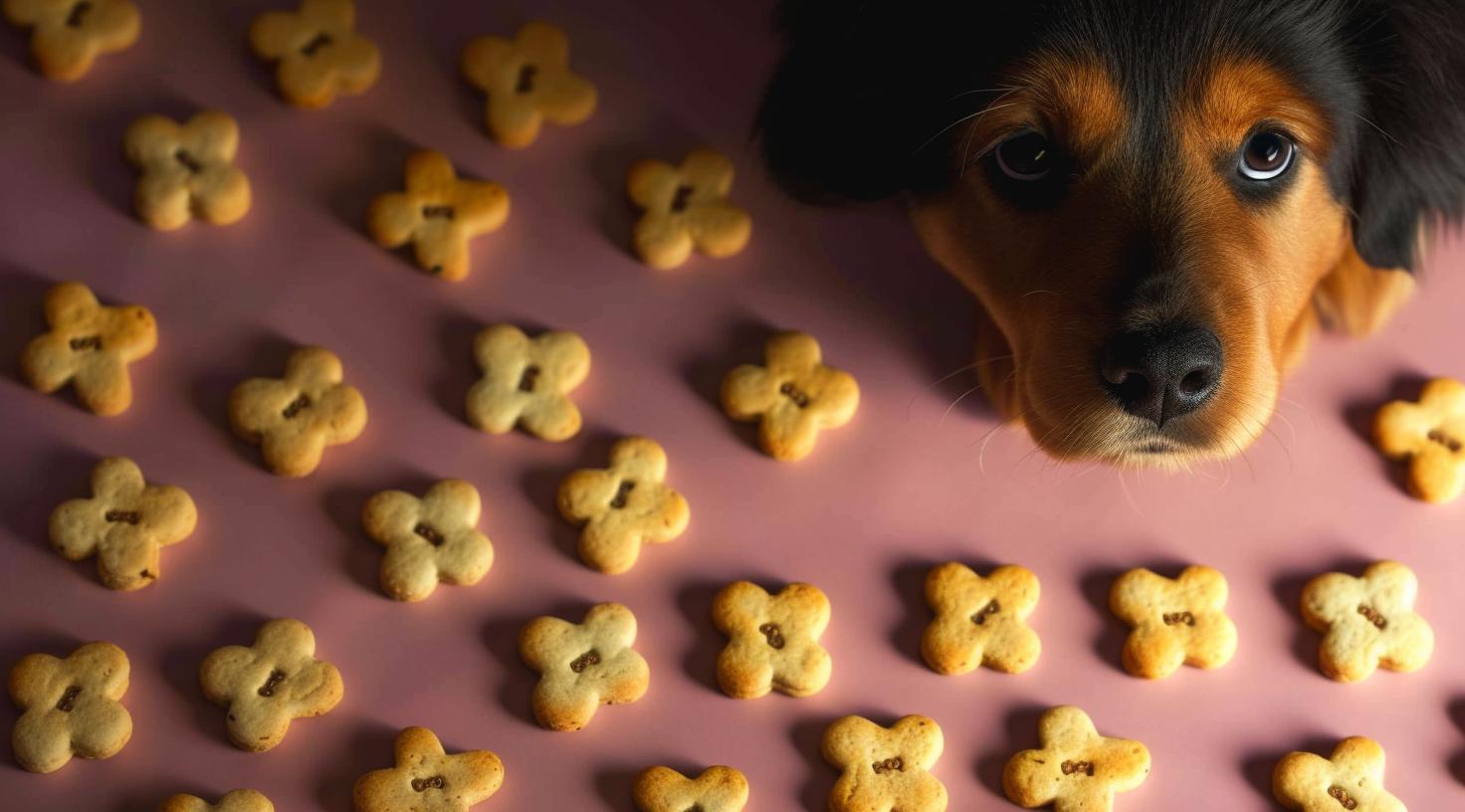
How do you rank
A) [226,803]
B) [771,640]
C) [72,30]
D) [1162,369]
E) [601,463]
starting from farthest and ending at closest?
1. [72,30]
2. [601,463]
3. [771,640]
4. [226,803]
5. [1162,369]

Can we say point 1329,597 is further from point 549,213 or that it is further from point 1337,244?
point 549,213

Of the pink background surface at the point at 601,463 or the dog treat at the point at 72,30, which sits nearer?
the pink background surface at the point at 601,463

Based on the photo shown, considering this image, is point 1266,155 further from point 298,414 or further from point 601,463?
point 298,414

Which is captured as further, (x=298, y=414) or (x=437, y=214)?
(x=437, y=214)

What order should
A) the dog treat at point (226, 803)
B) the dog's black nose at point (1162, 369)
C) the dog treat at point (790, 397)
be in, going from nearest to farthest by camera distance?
the dog's black nose at point (1162, 369) < the dog treat at point (226, 803) < the dog treat at point (790, 397)

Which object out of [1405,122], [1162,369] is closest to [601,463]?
[1162,369]

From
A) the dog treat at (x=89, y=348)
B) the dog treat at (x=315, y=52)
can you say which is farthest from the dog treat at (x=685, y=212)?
the dog treat at (x=89, y=348)

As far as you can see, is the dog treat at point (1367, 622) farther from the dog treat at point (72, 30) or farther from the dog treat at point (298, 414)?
the dog treat at point (72, 30)

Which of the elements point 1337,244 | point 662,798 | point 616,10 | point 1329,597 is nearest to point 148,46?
point 616,10
